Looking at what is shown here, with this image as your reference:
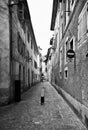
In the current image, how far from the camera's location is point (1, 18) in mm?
6918

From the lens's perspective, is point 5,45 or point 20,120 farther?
point 5,45

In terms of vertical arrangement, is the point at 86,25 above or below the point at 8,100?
above

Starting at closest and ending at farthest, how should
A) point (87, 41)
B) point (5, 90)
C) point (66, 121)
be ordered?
point (87, 41) → point (66, 121) → point (5, 90)

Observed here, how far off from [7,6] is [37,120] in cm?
693

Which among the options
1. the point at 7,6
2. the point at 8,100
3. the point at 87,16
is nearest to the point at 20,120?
the point at 8,100

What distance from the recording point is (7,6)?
7.15 metres

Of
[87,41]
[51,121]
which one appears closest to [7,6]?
[87,41]

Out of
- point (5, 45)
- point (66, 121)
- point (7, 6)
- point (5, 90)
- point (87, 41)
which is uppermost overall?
point (7, 6)

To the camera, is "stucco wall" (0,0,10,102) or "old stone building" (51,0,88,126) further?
A: "stucco wall" (0,0,10,102)

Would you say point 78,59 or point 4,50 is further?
point 4,50

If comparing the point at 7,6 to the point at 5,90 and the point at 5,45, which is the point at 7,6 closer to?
the point at 5,45

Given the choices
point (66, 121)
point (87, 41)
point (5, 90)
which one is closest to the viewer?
point (87, 41)

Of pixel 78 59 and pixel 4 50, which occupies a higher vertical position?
pixel 4 50

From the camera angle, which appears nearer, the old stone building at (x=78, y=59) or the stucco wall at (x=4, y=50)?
the old stone building at (x=78, y=59)
